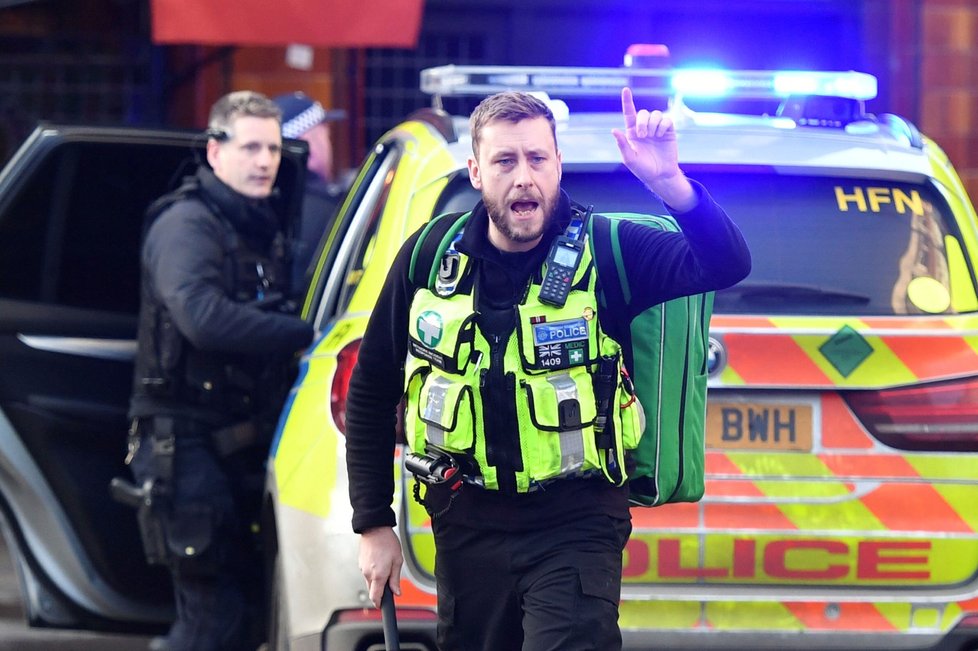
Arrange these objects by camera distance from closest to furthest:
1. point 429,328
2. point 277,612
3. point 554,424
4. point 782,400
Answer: point 554,424 < point 429,328 < point 782,400 < point 277,612

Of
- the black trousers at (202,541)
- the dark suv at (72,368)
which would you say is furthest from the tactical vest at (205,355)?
the dark suv at (72,368)

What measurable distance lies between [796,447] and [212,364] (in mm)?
1743

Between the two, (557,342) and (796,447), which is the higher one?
(557,342)

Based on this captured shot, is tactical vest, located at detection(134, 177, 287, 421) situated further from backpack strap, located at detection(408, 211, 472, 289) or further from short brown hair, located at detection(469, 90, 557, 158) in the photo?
short brown hair, located at detection(469, 90, 557, 158)

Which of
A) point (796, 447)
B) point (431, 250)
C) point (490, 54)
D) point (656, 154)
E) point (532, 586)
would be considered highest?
point (490, 54)

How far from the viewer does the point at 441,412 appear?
317cm

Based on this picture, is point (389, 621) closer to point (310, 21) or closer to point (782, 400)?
point (782, 400)

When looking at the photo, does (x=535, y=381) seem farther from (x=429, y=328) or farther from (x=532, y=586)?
(x=532, y=586)

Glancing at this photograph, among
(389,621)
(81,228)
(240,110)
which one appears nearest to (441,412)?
(389,621)

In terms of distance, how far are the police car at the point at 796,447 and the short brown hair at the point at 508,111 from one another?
26.9 inches

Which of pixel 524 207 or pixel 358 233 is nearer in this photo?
pixel 524 207

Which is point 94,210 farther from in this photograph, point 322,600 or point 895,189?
point 895,189

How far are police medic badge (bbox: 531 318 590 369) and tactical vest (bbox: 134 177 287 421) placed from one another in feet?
5.75

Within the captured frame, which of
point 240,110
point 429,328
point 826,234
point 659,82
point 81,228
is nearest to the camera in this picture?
point 429,328
